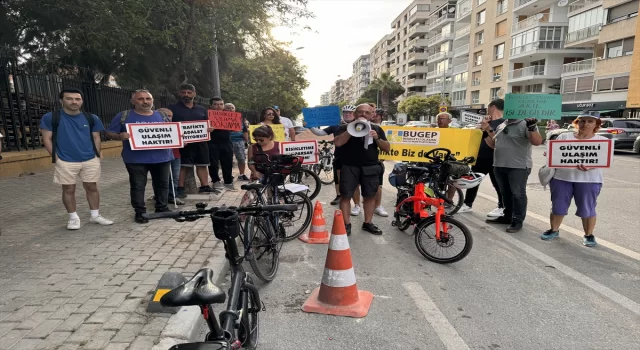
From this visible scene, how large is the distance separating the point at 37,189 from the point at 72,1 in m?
4.92

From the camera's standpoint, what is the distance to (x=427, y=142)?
6723 millimetres

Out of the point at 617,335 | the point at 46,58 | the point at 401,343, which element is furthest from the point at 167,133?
the point at 46,58

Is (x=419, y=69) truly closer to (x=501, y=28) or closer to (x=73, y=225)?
(x=501, y=28)

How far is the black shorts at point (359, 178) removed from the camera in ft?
17.1

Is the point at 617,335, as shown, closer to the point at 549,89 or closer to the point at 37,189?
the point at 37,189

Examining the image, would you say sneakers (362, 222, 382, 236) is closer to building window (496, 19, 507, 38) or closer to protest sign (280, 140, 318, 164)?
protest sign (280, 140, 318, 164)

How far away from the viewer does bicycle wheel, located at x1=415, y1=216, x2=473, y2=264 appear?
4324 millimetres

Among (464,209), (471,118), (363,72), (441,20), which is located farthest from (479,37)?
(363,72)

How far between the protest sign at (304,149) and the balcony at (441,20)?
6141 centimetres

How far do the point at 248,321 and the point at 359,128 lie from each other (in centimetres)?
305

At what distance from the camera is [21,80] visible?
887 centimetres

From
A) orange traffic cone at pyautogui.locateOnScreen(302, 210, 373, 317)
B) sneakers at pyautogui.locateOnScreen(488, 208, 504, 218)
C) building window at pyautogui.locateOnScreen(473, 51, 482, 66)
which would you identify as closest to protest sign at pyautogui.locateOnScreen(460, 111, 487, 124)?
sneakers at pyautogui.locateOnScreen(488, 208, 504, 218)

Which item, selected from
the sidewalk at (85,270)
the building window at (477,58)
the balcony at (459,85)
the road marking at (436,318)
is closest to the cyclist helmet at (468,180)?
the road marking at (436,318)

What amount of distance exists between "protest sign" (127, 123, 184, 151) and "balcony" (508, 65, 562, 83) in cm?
4102
